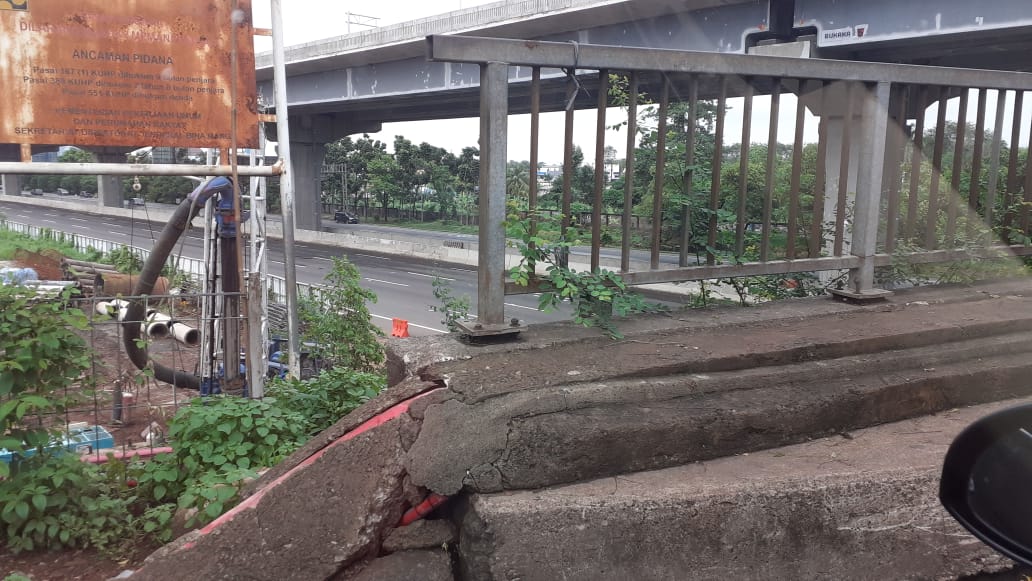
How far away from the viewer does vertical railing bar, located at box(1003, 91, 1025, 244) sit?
5180 mm

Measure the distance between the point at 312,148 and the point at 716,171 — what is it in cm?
3569

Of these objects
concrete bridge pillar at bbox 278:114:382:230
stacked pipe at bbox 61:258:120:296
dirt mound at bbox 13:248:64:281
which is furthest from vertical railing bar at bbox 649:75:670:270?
concrete bridge pillar at bbox 278:114:382:230

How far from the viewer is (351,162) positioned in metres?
57.0

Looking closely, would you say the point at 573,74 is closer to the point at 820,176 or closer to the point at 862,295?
the point at 820,176

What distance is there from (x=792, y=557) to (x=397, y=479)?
1516mm

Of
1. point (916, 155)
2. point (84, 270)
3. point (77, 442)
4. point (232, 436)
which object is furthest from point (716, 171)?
point (84, 270)

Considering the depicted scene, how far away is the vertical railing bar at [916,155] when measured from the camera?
483 cm

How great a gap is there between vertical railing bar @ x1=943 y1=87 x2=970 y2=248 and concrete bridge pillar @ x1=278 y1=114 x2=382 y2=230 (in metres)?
33.5

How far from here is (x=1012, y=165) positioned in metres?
5.33

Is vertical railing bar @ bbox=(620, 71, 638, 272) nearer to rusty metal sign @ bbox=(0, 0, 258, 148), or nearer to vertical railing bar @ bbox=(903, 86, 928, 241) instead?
vertical railing bar @ bbox=(903, 86, 928, 241)

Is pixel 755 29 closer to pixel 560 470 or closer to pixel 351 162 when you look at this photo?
pixel 560 470

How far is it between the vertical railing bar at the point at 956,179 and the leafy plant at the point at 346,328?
505cm

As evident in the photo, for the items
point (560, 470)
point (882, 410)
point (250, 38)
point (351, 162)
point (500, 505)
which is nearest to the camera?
point (500, 505)

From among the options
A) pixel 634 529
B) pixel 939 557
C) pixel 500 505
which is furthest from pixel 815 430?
pixel 500 505
